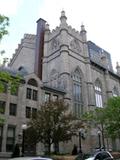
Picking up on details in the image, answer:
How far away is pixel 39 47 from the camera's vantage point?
2201 inches

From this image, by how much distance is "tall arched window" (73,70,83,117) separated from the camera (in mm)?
47500

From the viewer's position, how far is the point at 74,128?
3262cm

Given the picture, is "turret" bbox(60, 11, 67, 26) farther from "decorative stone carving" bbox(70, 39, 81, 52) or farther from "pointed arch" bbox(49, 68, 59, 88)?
"pointed arch" bbox(49, 68, 59, 88)

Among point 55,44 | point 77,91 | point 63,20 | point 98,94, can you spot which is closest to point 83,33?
point 63,20

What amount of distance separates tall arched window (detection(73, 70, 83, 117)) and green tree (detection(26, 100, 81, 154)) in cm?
1429

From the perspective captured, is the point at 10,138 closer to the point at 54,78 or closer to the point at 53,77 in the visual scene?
the point at 54,78

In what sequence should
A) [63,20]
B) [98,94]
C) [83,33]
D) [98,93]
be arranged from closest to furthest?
[63,20], [98,94], [98,93], [83,33]

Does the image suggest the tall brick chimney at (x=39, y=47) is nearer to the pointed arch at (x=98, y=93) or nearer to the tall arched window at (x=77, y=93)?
the tall arched window at (x=77, y=93)

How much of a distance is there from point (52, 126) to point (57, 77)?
18.7 meters

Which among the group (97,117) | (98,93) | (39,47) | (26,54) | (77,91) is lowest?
(97,117)

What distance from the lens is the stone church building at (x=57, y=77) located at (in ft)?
119

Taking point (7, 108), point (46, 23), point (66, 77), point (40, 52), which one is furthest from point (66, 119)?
point (46, 23)

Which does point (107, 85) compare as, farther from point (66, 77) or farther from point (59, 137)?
point (59, 137)

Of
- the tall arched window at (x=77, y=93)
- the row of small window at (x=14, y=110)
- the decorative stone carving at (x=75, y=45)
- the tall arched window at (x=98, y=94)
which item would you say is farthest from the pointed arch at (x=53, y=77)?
the row of small window at (x=14, y=110)
